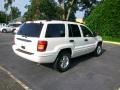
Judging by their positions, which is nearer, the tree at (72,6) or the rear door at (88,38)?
the rear door at (88,38)

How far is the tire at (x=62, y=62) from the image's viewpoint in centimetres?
912

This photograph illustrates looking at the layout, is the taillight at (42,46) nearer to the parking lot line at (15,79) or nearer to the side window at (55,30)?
the side window at (55,30)

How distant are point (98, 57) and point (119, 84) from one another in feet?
14.7

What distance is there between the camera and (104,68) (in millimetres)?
10352

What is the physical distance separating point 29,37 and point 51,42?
0.84 m

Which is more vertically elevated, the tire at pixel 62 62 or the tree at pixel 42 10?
the tree at pixel 42 10

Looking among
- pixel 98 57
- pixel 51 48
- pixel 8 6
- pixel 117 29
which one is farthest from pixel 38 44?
pixel 8 6

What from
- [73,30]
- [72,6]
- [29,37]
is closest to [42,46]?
[29,37]

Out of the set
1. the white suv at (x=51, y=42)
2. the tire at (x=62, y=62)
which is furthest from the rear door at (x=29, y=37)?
the tire at (x=62, y=62)

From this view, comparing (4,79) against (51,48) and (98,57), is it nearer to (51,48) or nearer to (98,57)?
(51,48)

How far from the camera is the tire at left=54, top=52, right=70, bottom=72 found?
9.12m

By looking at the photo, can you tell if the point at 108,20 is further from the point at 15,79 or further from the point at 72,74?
the point at 15,79

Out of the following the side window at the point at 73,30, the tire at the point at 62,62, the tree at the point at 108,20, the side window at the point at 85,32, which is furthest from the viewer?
the tree at the point at 108,20

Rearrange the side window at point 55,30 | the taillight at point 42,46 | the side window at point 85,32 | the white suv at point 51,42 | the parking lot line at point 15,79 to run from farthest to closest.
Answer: the side window at point 85,32, the side window at point 55,30, the white suv at point 51,42, the taillight at point 42,46, the parking lot line at point 15,79
